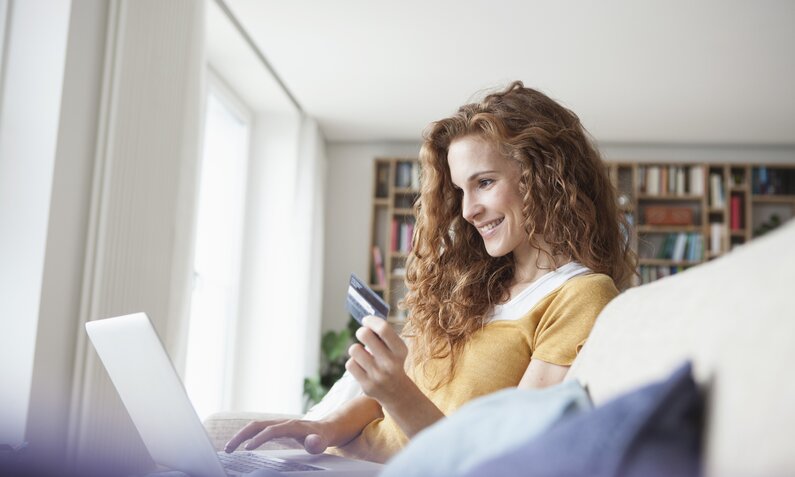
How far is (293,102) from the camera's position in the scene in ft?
18.3

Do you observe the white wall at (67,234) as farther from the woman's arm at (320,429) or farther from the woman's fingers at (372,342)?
the woman's fingers at (372,342)

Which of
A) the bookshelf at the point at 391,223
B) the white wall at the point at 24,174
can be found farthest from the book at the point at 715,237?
the white wall at the point at 24,174

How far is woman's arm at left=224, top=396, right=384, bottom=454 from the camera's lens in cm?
138

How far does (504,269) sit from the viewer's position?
68.9 inches

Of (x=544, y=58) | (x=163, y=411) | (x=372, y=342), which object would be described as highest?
(x=544, y=58)

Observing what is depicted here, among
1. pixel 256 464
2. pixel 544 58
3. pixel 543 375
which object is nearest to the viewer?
pixel 256 464

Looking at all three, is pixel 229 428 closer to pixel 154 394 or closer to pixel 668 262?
pixel 154 394

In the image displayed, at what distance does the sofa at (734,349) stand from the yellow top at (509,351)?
638mm

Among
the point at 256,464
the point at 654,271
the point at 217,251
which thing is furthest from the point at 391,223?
the point at 256,464

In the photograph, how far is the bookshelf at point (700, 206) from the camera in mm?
6109

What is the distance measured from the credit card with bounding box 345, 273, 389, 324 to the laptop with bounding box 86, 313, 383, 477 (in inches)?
9.1

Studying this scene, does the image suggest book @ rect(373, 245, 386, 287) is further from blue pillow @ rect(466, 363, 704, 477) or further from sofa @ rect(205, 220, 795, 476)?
blue pillow @ rect(466, 363, 704, 477)

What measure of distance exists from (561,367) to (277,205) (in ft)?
14.4

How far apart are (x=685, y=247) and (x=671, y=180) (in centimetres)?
56
